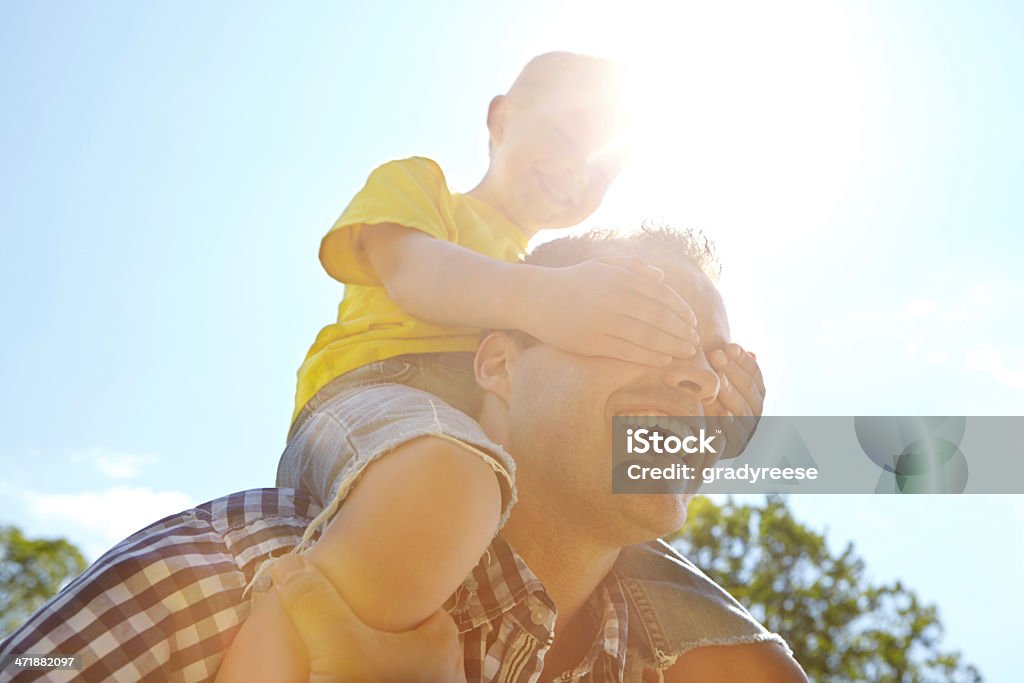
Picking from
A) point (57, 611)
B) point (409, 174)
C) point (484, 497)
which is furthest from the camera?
point (409, 174)

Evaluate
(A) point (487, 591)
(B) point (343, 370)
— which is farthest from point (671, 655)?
(B) point (343, 370)

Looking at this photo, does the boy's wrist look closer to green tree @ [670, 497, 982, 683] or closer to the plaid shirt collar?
the plaid shirt collar

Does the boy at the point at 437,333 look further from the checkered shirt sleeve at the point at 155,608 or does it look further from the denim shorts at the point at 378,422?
the checkered shirt sleeve at the point at 155,608

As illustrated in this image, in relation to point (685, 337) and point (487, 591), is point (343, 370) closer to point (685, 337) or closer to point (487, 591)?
point (487, 591)

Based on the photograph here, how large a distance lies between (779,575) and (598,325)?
16.4m

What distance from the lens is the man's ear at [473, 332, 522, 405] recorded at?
245cm

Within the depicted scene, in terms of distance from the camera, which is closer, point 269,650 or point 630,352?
point 269,650

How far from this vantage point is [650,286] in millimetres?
2135

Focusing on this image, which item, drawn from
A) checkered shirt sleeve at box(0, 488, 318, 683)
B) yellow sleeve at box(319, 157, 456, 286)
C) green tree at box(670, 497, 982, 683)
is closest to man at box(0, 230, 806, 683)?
checkered shirt sleeve at box(0, 488, 318, 683)

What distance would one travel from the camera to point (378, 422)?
2.08m

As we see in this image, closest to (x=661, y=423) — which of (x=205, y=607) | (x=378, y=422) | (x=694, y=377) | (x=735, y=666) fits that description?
(x=694, y=377)

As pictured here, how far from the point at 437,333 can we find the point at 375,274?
352mm

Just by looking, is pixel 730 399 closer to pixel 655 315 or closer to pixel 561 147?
pixel 655 315

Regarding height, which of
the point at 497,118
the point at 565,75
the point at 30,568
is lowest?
the point at 30,568
